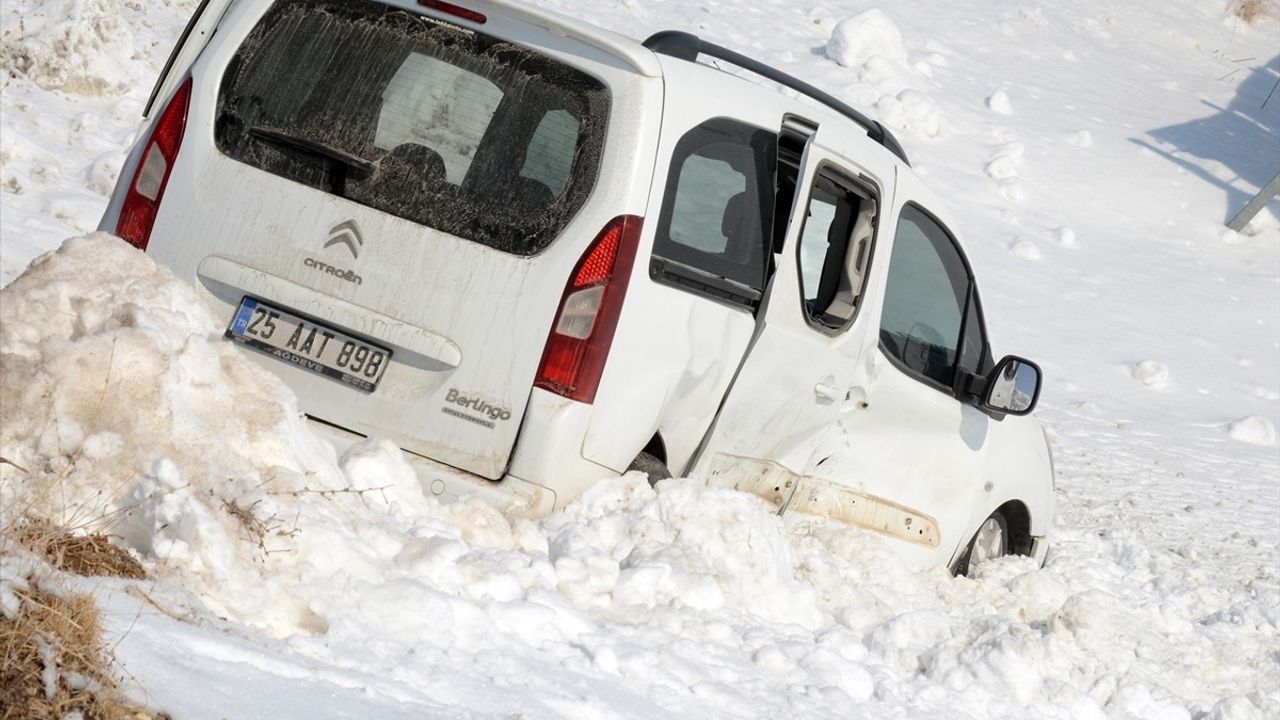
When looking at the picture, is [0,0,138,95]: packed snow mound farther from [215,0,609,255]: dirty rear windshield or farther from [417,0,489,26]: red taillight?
[417,0,489,26]: red taillight

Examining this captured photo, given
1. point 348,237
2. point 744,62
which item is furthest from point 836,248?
point 348,237

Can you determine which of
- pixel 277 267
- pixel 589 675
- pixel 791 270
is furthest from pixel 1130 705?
pixel 277 267

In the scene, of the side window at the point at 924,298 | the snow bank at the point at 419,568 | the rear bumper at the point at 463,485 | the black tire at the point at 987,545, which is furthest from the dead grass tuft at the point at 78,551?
the black tire at the point at 987,545

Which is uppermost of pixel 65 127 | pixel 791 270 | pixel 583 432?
pixel 791 270

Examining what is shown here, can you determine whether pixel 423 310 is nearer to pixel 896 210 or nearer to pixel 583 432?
pixel 583 432

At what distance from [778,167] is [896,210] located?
65cm

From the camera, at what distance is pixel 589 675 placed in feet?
14.3

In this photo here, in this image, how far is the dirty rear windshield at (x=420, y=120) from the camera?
16.7ft

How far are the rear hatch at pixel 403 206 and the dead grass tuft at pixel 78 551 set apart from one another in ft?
4.32

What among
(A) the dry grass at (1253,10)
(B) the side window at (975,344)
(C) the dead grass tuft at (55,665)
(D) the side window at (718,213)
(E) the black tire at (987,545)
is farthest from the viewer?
(A) the dry grass at (1253,10)

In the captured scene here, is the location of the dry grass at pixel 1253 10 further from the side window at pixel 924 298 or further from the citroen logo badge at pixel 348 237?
the citroen logo badge at pixel 348 237

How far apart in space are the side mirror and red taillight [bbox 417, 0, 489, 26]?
2.77 meters

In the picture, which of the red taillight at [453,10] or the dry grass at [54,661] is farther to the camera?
the red taillight at [453,10]

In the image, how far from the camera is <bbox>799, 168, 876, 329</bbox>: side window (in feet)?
20.1
